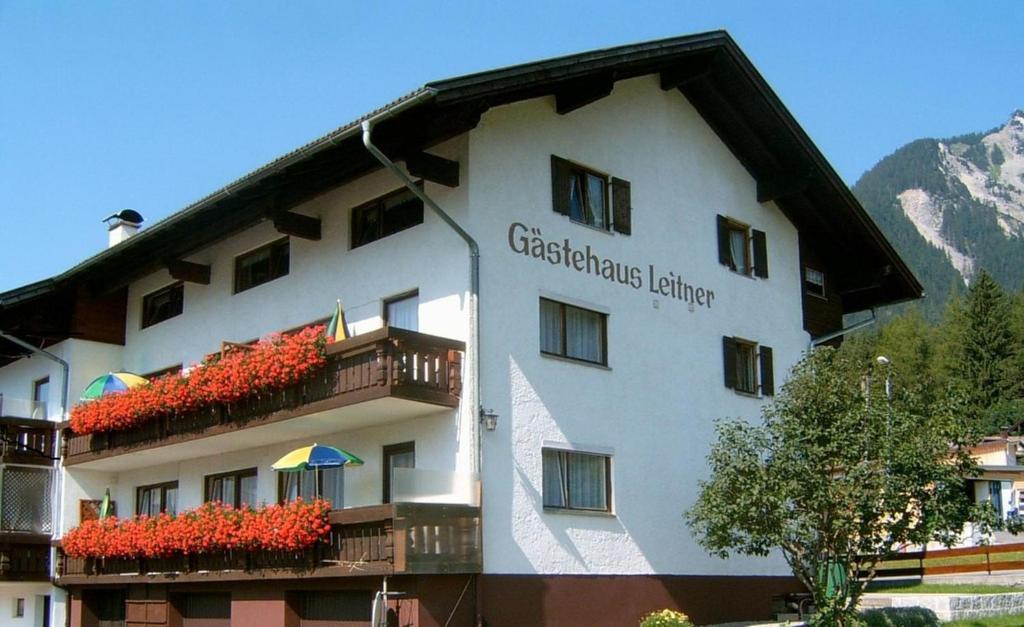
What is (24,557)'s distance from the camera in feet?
87.9

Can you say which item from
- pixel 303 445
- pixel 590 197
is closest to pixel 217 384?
pixel 303 445

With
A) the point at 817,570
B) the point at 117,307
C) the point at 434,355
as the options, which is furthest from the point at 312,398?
the point at 117,307

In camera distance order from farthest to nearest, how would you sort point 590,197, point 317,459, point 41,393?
point 41,393 → point 590,197 → point 317,459

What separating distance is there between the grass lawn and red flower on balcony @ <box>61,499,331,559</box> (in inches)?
461

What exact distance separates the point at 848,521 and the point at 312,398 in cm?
851

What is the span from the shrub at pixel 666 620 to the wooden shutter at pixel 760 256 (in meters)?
8.62

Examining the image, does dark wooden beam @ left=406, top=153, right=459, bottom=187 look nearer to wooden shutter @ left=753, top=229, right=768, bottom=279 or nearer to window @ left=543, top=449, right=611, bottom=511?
window @ left=543, top=449, right=611, bottom=511

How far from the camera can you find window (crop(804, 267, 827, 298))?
2786 cm

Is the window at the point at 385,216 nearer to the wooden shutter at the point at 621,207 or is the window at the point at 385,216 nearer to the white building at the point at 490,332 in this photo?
the white building at the point at 490,332

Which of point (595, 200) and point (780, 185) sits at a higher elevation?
point (780, 185)

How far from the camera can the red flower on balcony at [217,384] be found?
19.6 meters

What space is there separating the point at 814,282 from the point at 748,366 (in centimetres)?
395

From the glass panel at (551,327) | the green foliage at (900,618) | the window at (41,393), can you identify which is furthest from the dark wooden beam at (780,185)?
the window at (41,393)

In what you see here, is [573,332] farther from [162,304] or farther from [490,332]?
[162,304]
